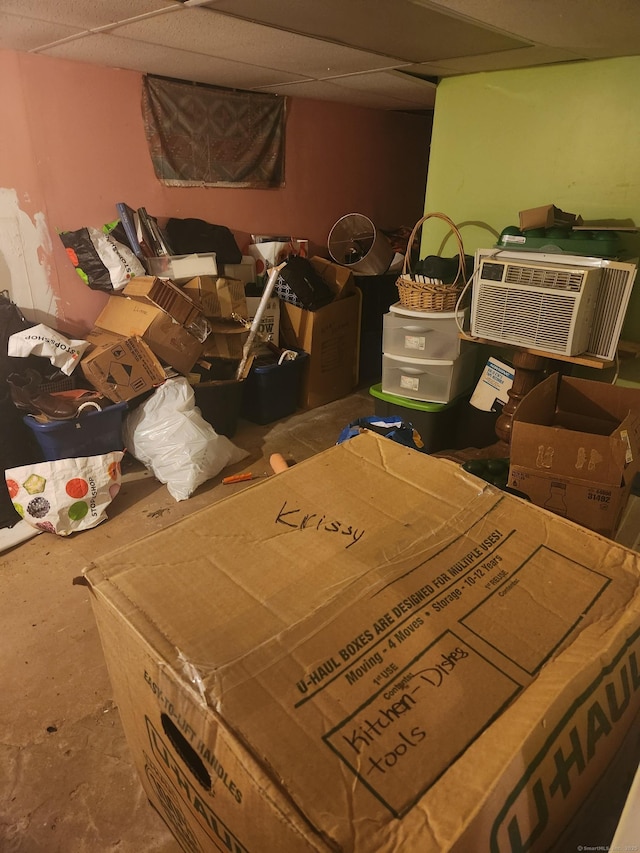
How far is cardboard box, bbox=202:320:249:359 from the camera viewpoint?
324cm

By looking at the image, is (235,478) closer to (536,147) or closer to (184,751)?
(184,751)

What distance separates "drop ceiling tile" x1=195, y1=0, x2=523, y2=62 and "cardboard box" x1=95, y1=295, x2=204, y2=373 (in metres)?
1.43

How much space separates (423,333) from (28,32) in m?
2.16

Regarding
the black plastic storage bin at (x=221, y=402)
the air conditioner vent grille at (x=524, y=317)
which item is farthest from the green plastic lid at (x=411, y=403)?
the black plastic storage bin at (x=221, y=402)

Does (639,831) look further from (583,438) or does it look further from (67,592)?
(67,592)

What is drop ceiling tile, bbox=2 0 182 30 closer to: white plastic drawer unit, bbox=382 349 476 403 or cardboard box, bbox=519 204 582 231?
cardboard box, bbox=519 204 582 231

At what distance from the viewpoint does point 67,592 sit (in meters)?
2.10

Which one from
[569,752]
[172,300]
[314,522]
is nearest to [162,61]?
[172,300]

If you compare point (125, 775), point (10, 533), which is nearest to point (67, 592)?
point (10, 533)

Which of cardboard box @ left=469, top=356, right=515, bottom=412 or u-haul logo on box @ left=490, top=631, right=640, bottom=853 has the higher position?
u-haul logo on box @ left=490, top=631, right=640, bottom=853

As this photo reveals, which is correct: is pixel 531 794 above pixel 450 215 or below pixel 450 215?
below

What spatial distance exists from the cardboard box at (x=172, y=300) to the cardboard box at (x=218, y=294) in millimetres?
69

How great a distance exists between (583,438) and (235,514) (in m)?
1.18

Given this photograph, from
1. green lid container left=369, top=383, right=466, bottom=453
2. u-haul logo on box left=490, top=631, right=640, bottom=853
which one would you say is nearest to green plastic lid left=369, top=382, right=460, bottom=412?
green lid container left=369, top=383, right=466, bottom=453
